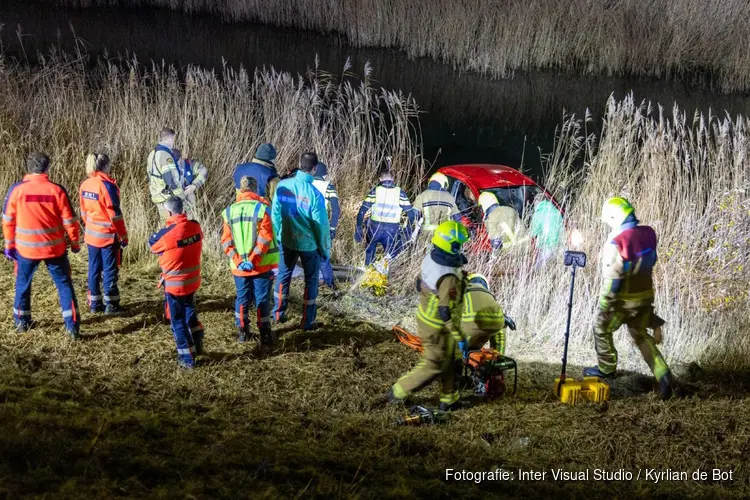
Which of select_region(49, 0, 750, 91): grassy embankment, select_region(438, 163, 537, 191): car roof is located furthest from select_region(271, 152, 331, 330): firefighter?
select_region(49, 0, 750, 91): grassy embankment

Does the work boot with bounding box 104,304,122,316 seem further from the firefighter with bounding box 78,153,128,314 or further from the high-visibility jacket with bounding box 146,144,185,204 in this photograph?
the high-visibility jacket with bounding box 146,144,185,204

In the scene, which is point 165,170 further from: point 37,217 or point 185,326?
point 185,326

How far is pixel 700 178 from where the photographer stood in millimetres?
9414

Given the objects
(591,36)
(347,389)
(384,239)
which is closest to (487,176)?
(384,239)

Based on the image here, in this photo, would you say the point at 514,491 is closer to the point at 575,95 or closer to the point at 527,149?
the point at 527,149

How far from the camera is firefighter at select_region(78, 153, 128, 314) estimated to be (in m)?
6.54

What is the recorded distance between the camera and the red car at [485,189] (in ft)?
30.9

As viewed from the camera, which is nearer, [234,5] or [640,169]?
[640,169]

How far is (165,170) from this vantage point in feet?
27.4

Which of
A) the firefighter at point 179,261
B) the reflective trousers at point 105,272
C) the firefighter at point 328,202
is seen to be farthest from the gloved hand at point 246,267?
the firefighter at point 328,202

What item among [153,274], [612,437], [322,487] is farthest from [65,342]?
[612,437]

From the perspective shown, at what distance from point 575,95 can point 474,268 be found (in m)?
11.7

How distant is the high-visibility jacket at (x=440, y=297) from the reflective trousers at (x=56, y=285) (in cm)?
291

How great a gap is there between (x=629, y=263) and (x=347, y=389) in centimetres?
239
